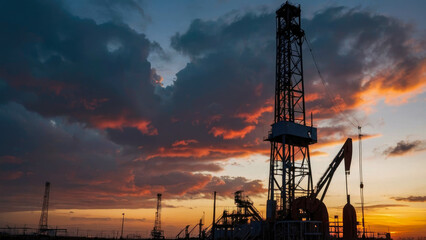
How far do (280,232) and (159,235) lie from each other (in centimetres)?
9029

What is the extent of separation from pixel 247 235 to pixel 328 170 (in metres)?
16.7

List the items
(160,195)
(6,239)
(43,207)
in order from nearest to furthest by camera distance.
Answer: (6,239) < (43,207) < (160,195)

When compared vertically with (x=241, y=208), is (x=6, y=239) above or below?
below

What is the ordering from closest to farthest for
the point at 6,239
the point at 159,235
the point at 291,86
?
the point at 291,86 < the point at 6,239 < the point at 159,235

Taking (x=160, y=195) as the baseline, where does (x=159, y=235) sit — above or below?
below

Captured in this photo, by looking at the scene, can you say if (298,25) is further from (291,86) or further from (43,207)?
(43,207)

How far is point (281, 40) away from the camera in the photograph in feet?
216

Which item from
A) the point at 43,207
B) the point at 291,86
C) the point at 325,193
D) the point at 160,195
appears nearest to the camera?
the point at 325,193

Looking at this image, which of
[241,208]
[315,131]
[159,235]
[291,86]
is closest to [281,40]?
[291,86]

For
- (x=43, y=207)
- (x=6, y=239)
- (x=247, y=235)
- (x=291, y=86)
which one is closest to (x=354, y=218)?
(x=247, y=235)

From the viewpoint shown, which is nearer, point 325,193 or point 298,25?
point 325,193

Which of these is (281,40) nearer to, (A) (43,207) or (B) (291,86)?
(B) (291,86)

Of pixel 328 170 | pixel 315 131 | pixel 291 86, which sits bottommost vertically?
pixel 328 170

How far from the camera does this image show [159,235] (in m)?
135
